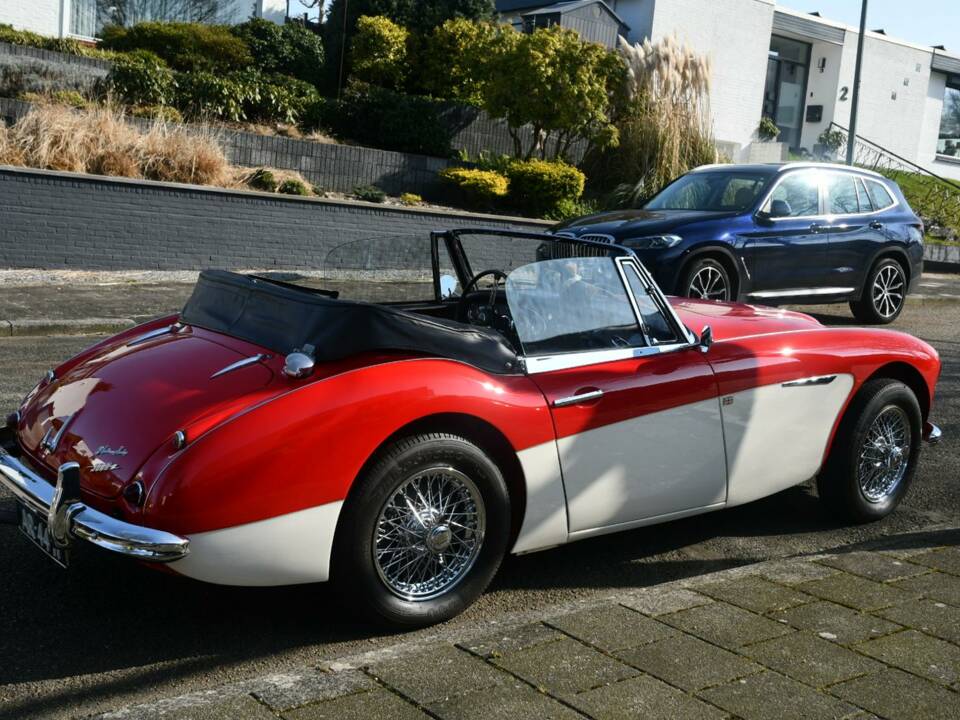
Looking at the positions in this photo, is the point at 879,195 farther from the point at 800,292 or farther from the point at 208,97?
the point at 208,97

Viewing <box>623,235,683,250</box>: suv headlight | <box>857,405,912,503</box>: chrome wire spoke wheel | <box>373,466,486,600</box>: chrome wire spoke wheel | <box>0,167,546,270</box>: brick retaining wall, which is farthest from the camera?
<box>0,167,546,270</box>: brick retaining wall

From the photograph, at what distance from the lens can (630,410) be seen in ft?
14.1

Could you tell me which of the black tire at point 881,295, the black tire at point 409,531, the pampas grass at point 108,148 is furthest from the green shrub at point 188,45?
the black tire at point 409,531

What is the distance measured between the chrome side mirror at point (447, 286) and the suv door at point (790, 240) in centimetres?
681

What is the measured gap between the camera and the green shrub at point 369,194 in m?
17.2

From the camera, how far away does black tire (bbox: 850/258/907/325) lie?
493 inches

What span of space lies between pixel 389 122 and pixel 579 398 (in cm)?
1565

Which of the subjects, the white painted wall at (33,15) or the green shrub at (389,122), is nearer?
the green shrub at (389,122)

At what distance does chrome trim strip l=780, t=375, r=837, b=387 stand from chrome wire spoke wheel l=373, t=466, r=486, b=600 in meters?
1.72

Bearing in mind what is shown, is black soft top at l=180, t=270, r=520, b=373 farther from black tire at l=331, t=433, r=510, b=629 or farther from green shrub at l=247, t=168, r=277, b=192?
green shrub at l=247, t=168, r=277, b=192

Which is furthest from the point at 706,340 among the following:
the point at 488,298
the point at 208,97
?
the point at 208,97

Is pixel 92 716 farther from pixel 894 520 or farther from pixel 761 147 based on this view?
pixel 761 147

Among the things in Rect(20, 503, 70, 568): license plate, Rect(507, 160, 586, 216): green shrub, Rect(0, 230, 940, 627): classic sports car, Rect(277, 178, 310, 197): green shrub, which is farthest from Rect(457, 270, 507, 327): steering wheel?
Rect(507, 160, 586, 216): green shrub

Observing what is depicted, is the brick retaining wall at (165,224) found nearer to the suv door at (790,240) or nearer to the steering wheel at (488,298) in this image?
the suv door at (790,240)
